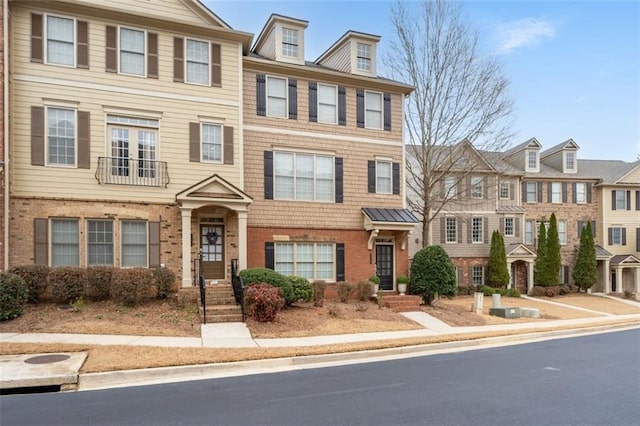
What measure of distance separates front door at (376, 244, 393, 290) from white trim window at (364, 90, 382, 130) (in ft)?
17.2

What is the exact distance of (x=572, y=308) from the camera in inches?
890

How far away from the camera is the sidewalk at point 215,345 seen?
7.46 m

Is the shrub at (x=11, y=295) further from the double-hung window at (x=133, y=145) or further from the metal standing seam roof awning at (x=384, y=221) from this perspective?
the metal standing seam roof awning at (x=384, y=221)

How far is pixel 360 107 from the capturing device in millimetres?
18781

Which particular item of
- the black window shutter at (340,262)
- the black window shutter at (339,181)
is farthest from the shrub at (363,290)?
the black window shutter at (339,181)

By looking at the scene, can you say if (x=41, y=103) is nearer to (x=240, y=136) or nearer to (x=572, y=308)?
(x=240, y=136)

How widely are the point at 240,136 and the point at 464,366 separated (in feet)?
35.9

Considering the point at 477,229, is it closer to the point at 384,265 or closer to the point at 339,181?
the point at 384,265

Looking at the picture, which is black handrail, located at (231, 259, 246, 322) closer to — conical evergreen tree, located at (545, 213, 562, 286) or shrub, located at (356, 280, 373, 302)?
shrub, located at (356, 280, 373, 302)

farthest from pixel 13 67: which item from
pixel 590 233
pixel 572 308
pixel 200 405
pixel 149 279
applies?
pixel 590 233

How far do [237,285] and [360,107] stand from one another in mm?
9413

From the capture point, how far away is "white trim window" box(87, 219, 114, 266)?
46.9 ft

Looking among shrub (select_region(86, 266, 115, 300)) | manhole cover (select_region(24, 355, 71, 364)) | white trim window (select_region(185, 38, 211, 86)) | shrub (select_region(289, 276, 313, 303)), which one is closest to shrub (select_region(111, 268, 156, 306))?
shrub (select_region(86, 266, 115, 300))

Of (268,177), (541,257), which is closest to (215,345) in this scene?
(268,177)
